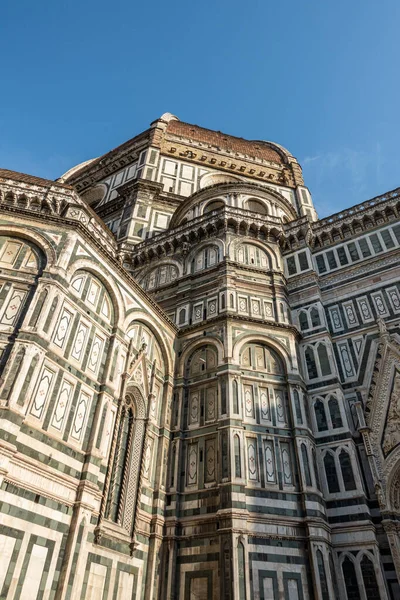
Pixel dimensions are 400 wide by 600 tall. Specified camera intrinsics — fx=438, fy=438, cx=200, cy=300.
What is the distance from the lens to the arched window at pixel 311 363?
16.1 metres

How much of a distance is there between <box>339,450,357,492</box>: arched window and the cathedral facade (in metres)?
0.06

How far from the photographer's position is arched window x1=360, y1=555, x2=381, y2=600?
1142 centimetres

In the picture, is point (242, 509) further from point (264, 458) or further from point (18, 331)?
point (18, 331)

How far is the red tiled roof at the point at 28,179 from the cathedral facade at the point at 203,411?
0.62 ft

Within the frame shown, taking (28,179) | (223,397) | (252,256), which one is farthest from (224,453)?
(28,179)

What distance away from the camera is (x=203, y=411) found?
15.0 m

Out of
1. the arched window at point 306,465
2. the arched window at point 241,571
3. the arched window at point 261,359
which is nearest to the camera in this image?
the arched window at point 241,571

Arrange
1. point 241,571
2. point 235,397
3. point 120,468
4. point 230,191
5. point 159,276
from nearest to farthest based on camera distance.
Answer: point 241,571 < point 120,468 < point 235,397 < point 159,276 < point 230,191

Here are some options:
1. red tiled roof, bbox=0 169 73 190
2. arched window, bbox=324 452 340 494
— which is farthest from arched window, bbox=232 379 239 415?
red tiled roof, bbox=0 169 73 190

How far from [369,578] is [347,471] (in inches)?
110

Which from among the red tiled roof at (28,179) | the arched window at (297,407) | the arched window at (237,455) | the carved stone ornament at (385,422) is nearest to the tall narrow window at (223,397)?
the arched window at (237,455)

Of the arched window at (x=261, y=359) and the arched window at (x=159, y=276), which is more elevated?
the arched window at (x=159, y=276)

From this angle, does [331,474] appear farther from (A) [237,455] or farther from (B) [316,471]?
(A) [237,455]

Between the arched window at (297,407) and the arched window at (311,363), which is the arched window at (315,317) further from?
the arched window at (297,407)
